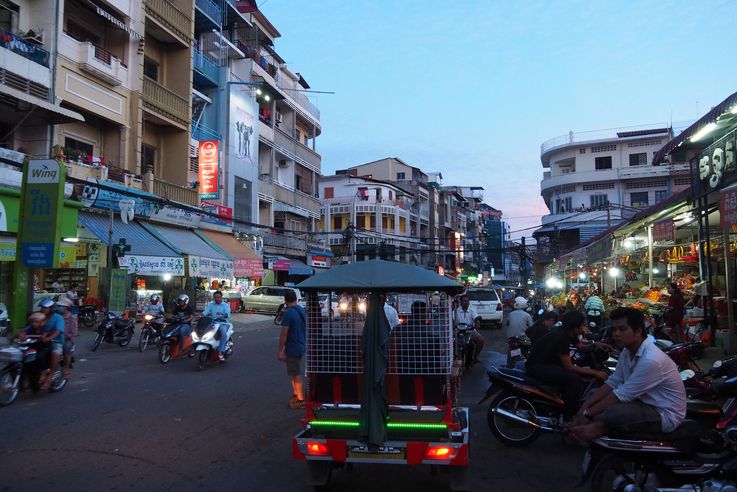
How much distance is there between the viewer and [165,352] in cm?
1271

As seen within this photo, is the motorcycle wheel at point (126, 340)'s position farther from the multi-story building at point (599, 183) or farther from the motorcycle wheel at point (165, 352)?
the multi-story building at point (599, 183)

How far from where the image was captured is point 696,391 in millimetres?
5609

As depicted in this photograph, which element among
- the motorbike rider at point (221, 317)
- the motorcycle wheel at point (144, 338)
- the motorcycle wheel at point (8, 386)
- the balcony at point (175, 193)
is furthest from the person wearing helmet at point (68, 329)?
the balcony at point (175, 193)

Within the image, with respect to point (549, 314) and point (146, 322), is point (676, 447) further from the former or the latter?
Answer: point (146, 322)

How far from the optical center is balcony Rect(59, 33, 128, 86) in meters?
18.6

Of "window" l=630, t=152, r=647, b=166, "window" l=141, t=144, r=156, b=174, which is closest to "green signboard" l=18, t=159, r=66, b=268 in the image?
"window" l=141, t=144, r=156, b=174

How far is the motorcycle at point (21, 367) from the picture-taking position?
26.6 ft

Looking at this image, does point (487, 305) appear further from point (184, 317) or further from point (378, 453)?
point (378, 453)

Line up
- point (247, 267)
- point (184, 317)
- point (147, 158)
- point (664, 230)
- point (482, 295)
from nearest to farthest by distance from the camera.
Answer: point (184, 317) < point (664, 230) < point (482, 295) < point (147, 158) < point (247, 267)

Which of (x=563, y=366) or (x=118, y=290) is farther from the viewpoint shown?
(x=118, y=290)

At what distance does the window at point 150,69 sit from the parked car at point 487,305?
16587 millimetres

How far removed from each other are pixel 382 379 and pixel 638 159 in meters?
57.9

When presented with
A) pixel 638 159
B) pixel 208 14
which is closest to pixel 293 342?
pixel 208 14

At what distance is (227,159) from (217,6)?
8180 mm
